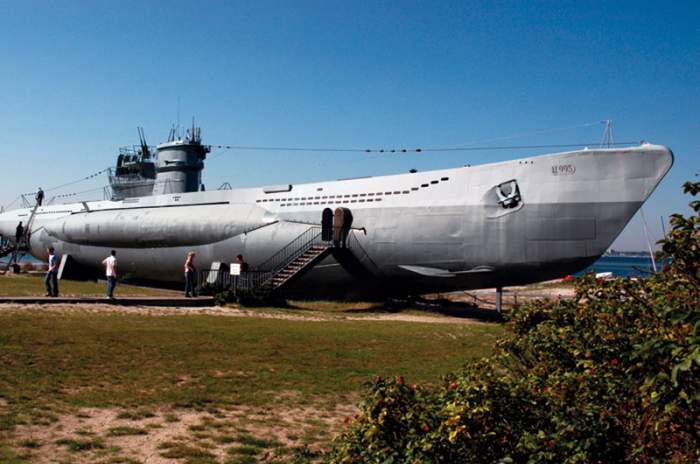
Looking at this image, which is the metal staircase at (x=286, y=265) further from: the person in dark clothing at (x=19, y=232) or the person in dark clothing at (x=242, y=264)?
the person in dark clothing at (x=19, y=232)

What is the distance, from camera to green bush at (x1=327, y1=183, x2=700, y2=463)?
3.60m

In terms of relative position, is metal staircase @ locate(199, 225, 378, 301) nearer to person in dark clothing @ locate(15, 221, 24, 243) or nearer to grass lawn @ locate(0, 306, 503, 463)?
grass lawn @ locate(0, 306, 503, 463)

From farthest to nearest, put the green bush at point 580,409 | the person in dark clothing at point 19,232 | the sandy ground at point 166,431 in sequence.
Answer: the person in dark clothing at point 19,232, the sandy ground at point 166,431, the green bush at point 580,409

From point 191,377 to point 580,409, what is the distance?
23.5 feet

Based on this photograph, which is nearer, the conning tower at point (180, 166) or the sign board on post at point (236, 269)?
the sign board on post at point (236, 269)

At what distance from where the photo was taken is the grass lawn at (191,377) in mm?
6777

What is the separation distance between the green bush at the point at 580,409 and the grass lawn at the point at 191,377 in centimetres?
99

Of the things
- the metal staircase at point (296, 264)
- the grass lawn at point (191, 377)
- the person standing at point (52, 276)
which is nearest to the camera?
the grass lawn at point (191, 377)

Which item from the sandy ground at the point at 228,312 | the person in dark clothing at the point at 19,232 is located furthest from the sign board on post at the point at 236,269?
the person in dark clothing at the point at 19,232

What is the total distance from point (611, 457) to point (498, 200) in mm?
16346

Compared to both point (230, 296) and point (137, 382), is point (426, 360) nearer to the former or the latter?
point (137, 382)

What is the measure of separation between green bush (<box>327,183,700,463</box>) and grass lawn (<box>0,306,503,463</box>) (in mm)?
993

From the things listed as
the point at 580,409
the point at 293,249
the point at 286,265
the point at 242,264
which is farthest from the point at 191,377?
the point at 293,249

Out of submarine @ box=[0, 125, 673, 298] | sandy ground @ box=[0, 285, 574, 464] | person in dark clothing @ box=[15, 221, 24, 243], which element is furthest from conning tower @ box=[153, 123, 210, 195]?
sandy ground @ box=[0, 285, 574, 464]
